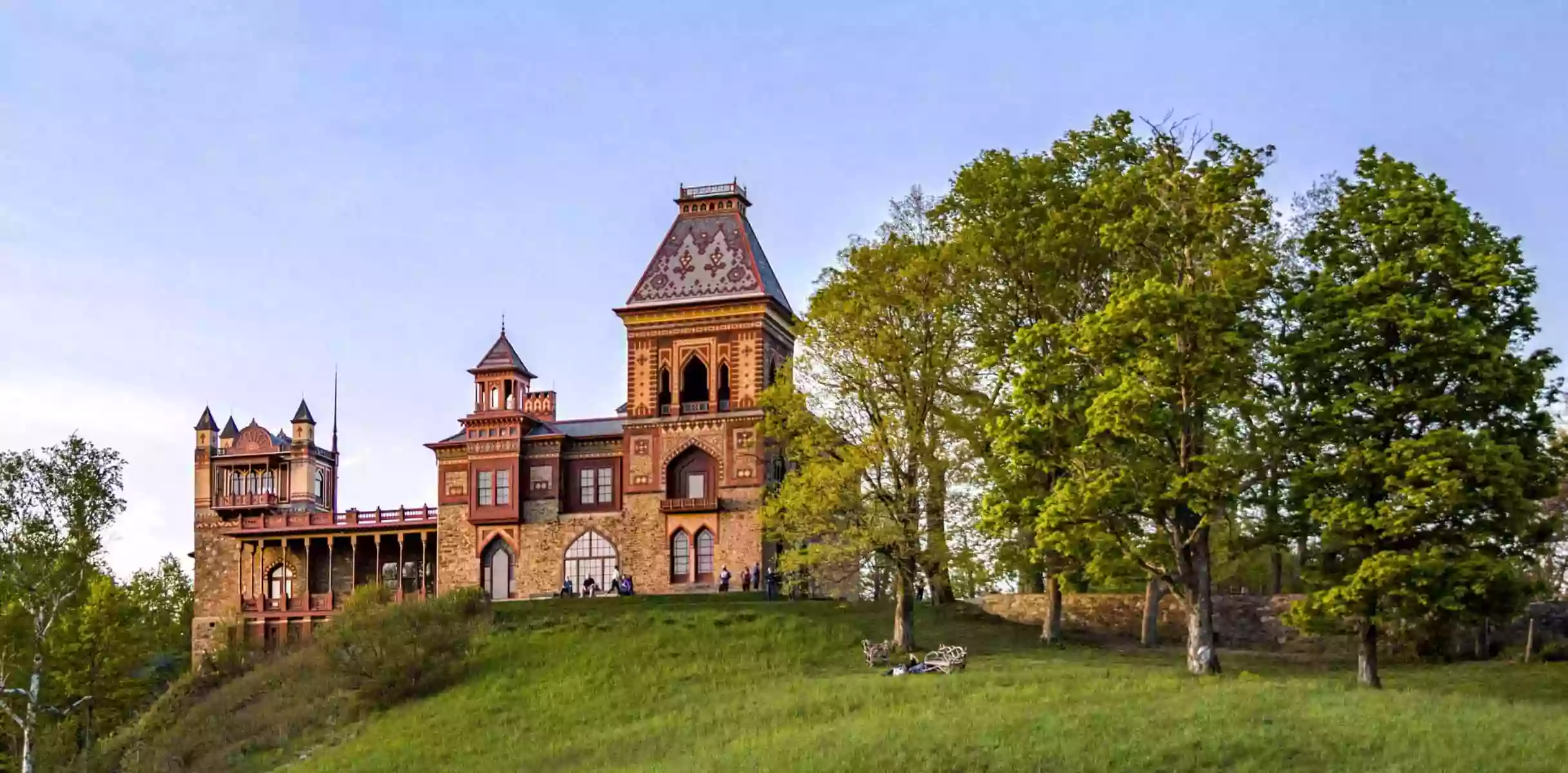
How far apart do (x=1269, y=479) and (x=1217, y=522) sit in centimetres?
180

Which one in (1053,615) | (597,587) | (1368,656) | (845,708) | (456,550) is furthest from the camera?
(456,550)

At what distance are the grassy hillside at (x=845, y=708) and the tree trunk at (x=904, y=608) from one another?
1.21m

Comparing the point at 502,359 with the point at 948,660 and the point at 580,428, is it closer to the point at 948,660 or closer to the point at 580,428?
the point at 580,428

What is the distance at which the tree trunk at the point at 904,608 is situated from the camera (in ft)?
150

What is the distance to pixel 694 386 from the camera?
63.3 m

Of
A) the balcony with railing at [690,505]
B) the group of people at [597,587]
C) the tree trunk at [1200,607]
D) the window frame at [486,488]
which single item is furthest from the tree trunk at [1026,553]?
the window frame at [486,488]

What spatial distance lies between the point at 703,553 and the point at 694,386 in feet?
18.5

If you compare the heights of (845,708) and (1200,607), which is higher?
(1200,607)

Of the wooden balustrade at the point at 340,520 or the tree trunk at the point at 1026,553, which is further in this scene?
the wooden balustrade at the point at 340,520

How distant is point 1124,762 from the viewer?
29.8 m

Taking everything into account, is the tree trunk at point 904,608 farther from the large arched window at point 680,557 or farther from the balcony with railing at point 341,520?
the balcony with railing at point 341,520

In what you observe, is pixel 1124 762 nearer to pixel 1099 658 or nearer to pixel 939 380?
pixel 1099 658

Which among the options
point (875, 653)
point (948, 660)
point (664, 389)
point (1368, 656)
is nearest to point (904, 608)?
point (875, 653)

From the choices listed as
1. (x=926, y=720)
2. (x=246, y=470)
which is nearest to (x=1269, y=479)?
(x=926, y=720)
